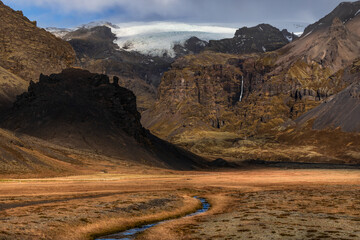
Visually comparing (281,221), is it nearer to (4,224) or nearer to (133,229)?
(133,229)

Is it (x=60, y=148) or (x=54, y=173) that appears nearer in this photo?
(x=54, y=173)

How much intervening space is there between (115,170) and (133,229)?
131m

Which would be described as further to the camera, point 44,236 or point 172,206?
point 172,206

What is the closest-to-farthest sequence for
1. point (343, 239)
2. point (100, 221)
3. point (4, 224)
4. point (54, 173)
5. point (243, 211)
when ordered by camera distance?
point (343, 239)
point (4, 224)
point (100, 221)
point (243, 211)
point (54, 173)

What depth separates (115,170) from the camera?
6944 inches

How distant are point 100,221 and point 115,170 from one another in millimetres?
130838

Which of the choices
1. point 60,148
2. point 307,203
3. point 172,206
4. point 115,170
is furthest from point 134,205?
point 60,148

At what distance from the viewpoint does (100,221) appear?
47.0 meters

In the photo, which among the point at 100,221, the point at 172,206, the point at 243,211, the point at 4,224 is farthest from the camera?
the point at 172,206

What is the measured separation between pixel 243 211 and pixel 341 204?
16345 millimetres

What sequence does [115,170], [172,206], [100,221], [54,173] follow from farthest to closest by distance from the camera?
1. [115,170]
2. [54,173]
3. [172,206]
4. [100,221]

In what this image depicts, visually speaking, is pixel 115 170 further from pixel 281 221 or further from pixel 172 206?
pixel 281 221

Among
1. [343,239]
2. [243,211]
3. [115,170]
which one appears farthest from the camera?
[115,170]

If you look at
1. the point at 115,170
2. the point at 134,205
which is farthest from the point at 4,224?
the point at 115,170
